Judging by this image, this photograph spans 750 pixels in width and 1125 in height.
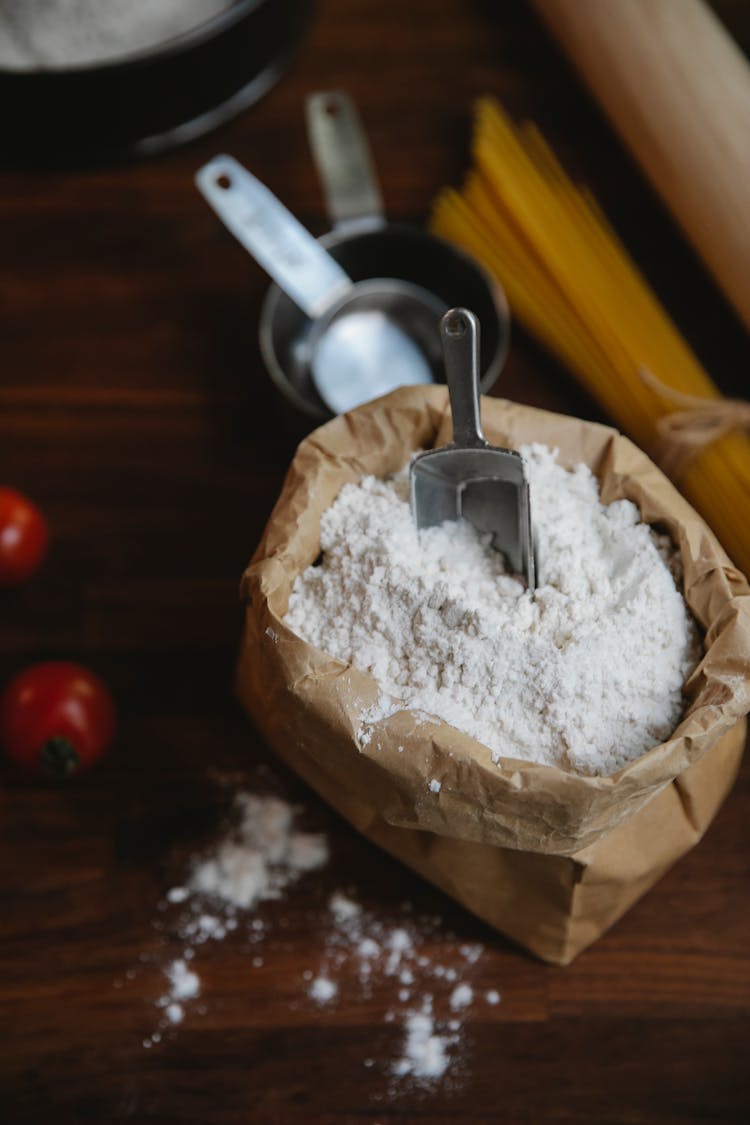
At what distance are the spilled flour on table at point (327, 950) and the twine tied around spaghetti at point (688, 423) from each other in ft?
1.67

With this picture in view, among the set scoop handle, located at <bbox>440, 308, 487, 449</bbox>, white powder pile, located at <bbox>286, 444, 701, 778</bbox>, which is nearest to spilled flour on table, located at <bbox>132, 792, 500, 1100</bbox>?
white powder pile, located at <bbox>286, 444, 701, 778</bbox>

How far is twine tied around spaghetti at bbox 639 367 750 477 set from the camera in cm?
117

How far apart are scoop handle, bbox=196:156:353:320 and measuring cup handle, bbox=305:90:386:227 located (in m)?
0.10

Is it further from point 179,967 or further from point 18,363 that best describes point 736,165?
point 179,967

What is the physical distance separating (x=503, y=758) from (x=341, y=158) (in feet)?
2.43

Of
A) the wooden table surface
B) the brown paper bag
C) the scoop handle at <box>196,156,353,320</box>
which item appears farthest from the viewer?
the scoop handle at <box>196,156,353,320</box>

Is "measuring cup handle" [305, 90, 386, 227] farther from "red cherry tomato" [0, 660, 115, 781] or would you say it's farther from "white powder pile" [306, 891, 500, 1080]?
"white powder pile" [306, 891, 500, 1080]

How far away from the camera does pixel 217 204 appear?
1.24 metres

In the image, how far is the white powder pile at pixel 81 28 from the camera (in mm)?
1299

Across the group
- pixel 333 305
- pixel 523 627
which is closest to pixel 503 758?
pixel 523 627

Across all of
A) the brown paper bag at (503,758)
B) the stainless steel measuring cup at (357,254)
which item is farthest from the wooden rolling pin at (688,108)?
the brown paper bag at (503,758)

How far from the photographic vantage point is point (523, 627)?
95cm

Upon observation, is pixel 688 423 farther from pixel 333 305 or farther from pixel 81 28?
pixel 81 28

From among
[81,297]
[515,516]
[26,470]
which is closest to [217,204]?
[81,297]
